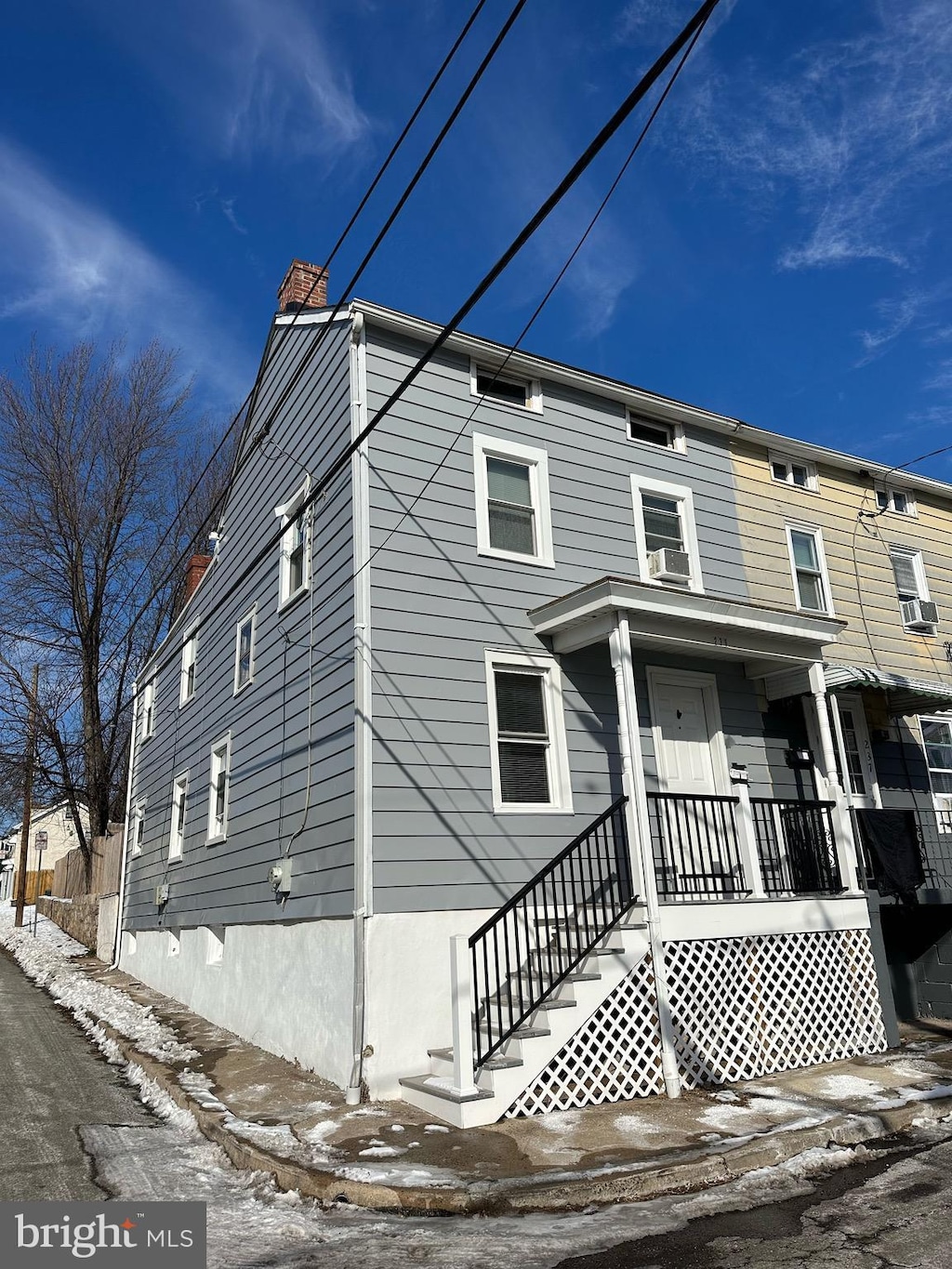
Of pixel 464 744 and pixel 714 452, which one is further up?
pixel 714 452

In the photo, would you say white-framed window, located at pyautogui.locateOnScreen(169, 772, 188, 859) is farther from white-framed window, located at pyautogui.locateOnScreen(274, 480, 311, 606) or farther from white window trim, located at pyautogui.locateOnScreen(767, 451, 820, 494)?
white window trim, located at pyautogui.locateOnScreen(767, 451, 820, 494)

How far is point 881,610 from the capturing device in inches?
554

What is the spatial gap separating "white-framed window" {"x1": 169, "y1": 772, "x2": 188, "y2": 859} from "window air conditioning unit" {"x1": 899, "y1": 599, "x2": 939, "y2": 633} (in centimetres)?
1204

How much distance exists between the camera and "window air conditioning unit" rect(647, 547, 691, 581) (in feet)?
37.4

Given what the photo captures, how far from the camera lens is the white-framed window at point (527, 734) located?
9.52m

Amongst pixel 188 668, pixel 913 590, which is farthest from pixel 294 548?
pixel 913 590

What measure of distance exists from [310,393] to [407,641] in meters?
4.11

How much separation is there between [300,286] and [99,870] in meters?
16.4

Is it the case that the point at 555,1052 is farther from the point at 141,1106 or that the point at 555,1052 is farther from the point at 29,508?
the point at 29,508

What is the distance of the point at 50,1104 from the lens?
26.4ft

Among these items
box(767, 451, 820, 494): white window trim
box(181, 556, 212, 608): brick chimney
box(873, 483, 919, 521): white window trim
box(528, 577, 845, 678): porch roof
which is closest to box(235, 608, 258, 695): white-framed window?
box(528, 577, 845, 678): porch roof

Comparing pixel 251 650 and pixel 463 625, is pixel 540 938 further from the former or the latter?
pixel 251 650

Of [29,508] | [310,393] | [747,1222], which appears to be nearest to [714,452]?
[310,393]

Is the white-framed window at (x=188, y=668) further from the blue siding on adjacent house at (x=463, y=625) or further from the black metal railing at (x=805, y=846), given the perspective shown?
the black metal railing at (x=805, y=846)
